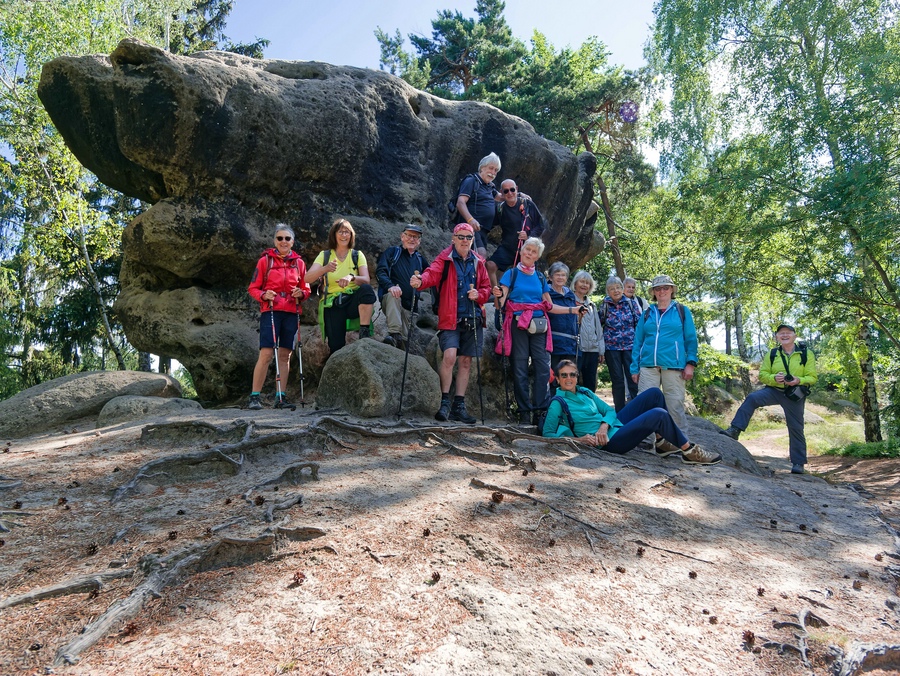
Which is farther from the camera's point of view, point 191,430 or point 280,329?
point 280,329

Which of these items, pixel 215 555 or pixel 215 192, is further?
pixel 215 192

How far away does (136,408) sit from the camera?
26.6 feet

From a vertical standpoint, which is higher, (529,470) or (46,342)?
(46,342)

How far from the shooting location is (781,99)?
1490cm

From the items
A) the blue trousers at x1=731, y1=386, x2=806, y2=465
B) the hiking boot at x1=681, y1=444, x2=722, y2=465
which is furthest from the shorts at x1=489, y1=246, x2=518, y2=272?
the hiking boot at x1=681, y1=444, x2=722, y2=465

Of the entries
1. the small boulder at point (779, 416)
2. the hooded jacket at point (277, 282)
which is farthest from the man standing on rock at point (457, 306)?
the small boulder at point (779, 416)

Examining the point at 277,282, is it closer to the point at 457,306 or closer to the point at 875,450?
the point at 457,306

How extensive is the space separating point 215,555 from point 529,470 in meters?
3.09

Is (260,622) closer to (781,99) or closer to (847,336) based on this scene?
(781,99)

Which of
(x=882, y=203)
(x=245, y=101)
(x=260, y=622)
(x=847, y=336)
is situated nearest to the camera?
(x=260, y=622)

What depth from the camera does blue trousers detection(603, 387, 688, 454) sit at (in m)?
6.85

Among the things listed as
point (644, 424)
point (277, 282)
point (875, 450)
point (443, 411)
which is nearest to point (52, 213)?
point (277, 282)

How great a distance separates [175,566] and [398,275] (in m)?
6.11

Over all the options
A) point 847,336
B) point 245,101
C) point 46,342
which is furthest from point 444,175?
point 46,342
